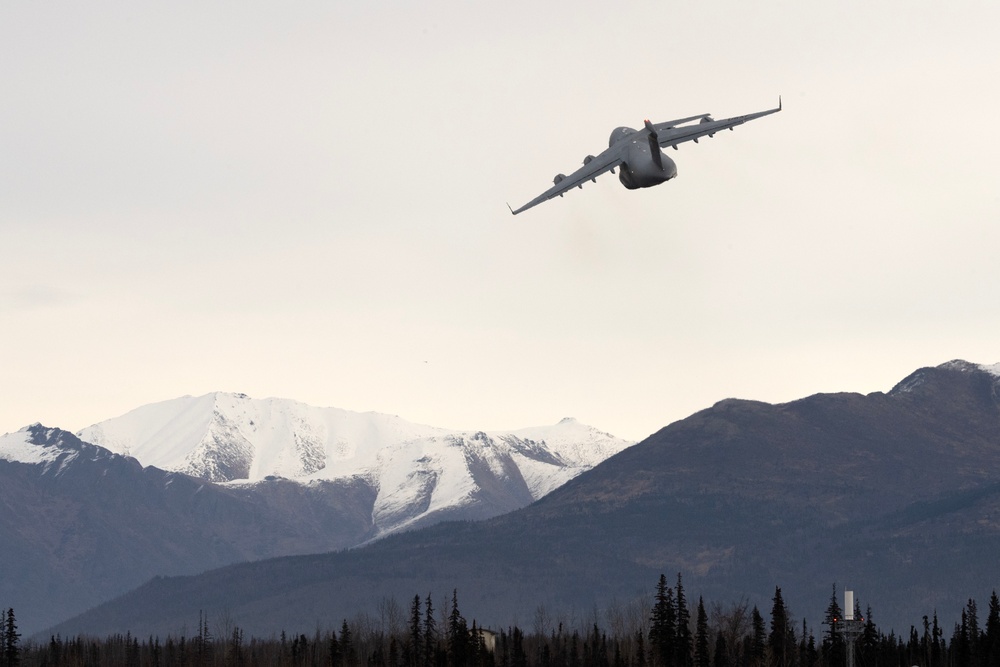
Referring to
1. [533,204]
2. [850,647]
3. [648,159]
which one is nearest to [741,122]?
[648,159]

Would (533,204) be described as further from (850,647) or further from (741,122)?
(850,647)

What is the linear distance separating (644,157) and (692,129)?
5329 millimetres

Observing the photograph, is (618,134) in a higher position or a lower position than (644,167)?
higher

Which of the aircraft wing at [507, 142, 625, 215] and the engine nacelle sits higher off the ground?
the engine nacelle

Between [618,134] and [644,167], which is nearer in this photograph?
[644,167]

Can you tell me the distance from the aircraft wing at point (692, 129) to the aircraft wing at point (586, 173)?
2.82 m

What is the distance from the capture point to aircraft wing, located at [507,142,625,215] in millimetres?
110500

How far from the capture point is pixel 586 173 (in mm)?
111250

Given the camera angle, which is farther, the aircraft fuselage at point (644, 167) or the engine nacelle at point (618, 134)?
the engine nacelle at point (618, 134)

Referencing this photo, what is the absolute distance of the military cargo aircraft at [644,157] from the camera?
351 ft

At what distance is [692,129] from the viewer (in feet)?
363

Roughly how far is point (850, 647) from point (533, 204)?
8317 centimetres

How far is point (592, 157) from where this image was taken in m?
114

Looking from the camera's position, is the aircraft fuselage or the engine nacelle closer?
the aircraft fuselage
